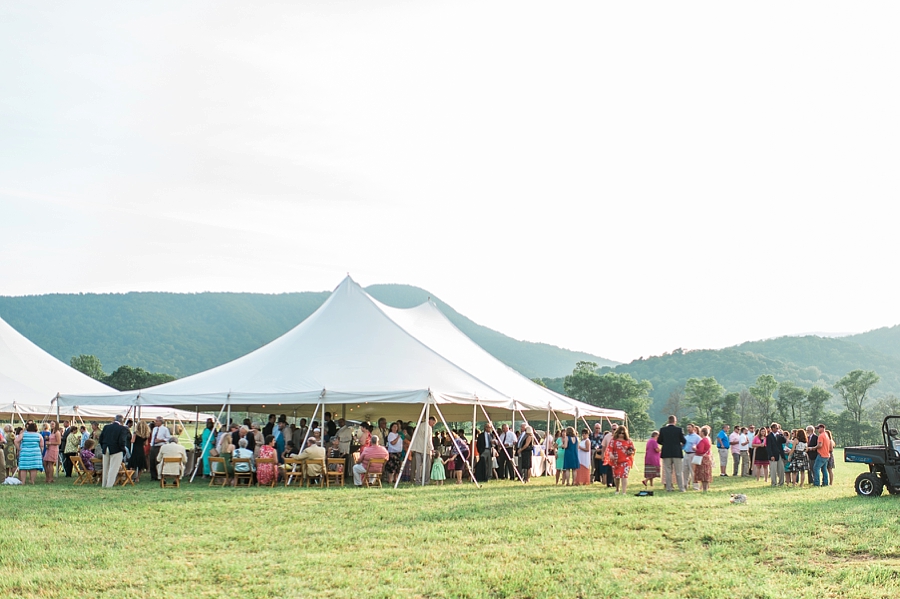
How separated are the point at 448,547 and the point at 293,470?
22.6 ft

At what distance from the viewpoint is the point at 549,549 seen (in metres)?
7.87

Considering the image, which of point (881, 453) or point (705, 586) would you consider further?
point (881, 453)

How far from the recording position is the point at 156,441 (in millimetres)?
15977

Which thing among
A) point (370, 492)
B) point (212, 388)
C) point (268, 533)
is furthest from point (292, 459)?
point (268, 533)

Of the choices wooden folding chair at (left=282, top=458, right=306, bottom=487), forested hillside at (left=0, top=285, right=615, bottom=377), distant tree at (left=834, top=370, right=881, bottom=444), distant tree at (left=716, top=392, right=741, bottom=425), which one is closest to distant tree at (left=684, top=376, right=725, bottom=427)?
distant tree at (left=716, top=392, right=741, bottom=425)

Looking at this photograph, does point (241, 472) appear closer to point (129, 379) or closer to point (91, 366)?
point (129, 379)

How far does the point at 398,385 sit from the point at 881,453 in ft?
28.3

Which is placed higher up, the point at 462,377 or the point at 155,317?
the point at 155,317

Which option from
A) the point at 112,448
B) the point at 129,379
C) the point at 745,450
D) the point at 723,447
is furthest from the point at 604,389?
the point at 112,448

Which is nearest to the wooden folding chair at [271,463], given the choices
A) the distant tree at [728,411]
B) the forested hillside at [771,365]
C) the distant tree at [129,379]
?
the distant tree at [129,379]

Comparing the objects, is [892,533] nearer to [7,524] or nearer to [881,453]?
[881,453]

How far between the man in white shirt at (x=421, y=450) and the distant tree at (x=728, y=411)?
63.2m

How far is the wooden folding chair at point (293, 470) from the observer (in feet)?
46.4

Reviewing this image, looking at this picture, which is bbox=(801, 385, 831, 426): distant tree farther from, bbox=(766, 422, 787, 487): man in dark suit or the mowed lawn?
the mowed lawn
